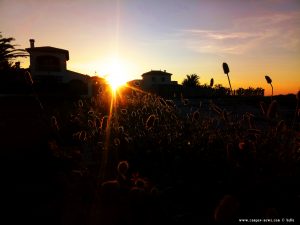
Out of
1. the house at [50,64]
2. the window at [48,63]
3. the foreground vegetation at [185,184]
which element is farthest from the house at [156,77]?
Result: the foreground vegetation at [185,184]

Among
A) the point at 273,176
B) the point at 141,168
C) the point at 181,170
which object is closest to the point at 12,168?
the point at 141,168

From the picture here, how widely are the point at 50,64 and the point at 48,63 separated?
0.35 m

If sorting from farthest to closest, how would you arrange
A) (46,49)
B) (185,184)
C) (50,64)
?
(50,64) < (46,49) < (185,184)

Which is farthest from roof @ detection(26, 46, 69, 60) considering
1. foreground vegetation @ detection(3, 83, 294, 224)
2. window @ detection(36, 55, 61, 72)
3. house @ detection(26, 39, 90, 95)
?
foreground vegetation @ detection(3, 83, 294, 224)

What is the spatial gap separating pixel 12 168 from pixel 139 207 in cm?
317

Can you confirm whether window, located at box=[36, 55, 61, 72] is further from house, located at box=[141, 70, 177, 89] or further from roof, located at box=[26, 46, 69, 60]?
house, located at box=[141, 70, 177, 89]

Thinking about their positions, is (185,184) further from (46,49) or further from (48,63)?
(48,63)

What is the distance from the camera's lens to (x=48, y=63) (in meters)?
50.6

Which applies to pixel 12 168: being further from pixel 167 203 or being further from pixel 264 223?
pixel 264 223

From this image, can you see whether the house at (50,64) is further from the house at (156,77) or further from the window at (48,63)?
the house at (156,77)

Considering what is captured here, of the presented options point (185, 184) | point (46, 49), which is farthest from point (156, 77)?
point (185, 184)

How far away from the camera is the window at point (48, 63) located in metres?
50.1

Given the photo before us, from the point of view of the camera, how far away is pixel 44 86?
30672 mm

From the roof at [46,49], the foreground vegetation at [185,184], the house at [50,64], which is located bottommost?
the foreground vegetation at [185,184]
